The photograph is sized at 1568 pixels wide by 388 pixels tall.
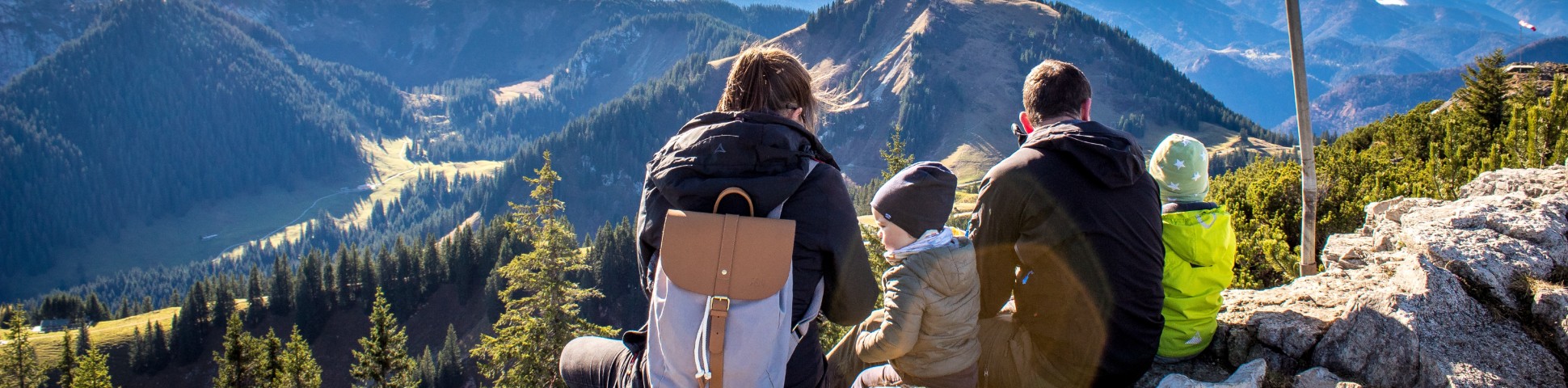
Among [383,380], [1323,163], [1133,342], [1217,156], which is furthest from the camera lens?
[1217,156]

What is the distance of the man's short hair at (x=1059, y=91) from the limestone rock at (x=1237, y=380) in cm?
199

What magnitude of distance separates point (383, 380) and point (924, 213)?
41651 mm

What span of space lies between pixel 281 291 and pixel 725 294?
13333 cm

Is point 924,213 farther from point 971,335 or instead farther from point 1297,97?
A: point 1297,97

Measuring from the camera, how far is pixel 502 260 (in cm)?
10094

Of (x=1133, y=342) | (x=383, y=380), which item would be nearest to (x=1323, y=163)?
(x=1133, y=342)

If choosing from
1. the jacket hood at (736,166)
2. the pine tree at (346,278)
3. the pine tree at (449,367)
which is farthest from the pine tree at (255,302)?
the jacket hood at (736,166)

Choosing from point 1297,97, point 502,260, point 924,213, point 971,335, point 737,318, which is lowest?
point 502,260

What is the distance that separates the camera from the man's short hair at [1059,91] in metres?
5.10

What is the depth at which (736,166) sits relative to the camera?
152 inches

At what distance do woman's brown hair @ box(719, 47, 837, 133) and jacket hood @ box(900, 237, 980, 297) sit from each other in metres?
1.24

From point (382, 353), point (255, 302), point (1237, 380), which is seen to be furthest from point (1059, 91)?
point (255, 302)

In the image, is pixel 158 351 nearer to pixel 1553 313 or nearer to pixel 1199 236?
pixel 1199 236

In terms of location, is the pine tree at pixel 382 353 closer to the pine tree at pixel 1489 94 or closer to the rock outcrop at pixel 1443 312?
the rock outcrop at pixel 1443 312
